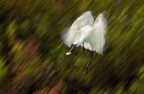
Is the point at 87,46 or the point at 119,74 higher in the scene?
the point at 87,46

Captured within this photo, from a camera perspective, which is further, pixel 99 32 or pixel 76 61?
pixel 76 61

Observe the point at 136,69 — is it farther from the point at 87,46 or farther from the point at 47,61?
the point at 47,61

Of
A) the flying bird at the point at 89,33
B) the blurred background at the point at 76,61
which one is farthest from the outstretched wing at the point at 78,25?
the blurred background at the point at 76,61

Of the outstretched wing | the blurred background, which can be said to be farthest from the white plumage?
the blurred background

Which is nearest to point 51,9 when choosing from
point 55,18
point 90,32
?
point 55,18

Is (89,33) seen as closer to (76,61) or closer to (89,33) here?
(89,33)

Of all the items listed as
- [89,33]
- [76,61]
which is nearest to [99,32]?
[89,33]

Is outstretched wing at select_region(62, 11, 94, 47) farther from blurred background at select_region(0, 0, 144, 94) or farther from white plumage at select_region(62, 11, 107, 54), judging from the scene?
blurred background at select_region(0, 0, 144, 94)
